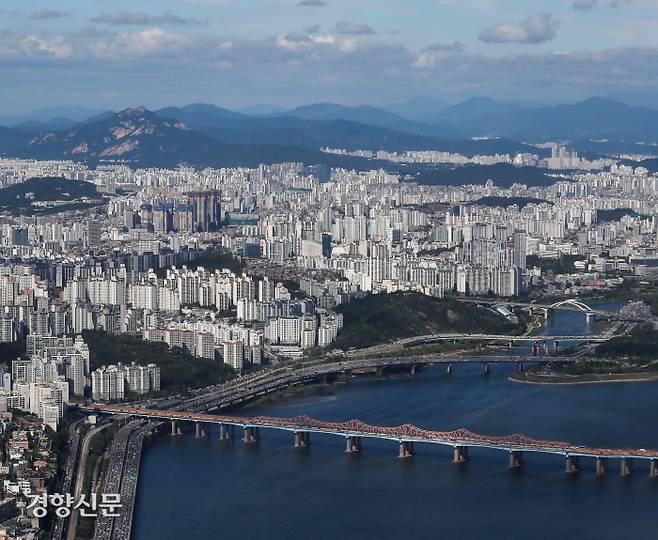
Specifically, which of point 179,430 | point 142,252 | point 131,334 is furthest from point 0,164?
point 179,430

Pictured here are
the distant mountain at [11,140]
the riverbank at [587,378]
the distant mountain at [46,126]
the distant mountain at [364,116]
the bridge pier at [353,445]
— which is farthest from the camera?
the distant mountain at [364,116]

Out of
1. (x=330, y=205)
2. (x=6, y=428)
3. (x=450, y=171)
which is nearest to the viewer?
(x=6, y=428)

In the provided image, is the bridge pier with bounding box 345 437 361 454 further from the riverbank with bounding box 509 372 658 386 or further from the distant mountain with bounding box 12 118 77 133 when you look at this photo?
the distant mountain with bounding box 12 118 77 133

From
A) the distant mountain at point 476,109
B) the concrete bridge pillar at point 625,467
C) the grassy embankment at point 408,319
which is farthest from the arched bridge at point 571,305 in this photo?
the distant mountain at point 476,109

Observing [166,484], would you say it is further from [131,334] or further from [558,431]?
[131,334]

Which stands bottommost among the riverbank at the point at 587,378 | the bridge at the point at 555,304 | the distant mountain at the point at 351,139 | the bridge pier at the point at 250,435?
the bridge at the point at 555,304

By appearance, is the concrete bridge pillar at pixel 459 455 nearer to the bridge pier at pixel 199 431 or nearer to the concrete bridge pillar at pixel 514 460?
the concrete bridge pillar at pixel 514 460

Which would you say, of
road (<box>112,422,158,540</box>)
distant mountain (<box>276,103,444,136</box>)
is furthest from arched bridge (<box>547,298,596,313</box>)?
distant mountain (<box>276,103,444,136</box>)
